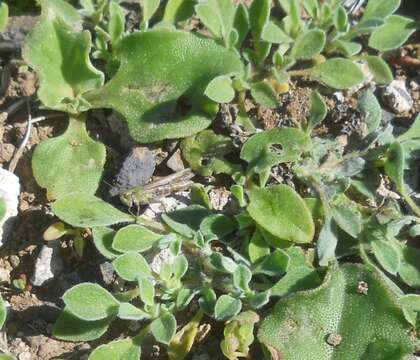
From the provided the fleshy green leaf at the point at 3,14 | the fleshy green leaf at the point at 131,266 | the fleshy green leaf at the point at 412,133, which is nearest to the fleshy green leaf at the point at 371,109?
the fleshy green leaf at the point at 412,133

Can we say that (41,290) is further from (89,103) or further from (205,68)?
(205,68)

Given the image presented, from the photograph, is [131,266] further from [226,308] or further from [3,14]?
[3,14]

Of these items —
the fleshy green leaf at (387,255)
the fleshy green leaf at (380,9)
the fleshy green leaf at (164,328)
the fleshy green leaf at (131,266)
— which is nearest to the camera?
the fleshy green leaf at (164,328)

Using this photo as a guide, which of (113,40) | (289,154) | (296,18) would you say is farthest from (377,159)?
(113,40)

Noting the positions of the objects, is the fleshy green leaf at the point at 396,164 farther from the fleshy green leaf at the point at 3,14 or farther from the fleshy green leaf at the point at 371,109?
the fleshy green leaf at the point at 3,14

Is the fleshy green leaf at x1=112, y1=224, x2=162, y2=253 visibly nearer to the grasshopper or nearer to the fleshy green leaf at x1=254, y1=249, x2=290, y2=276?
the grasshopper

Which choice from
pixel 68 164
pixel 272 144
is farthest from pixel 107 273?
pixel 272 144
